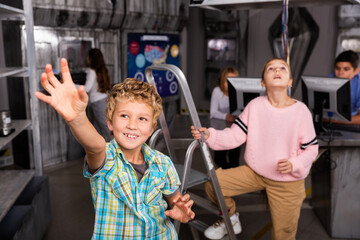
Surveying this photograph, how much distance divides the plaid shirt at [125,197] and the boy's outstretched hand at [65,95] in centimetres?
30

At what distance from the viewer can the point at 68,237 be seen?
10.2ft

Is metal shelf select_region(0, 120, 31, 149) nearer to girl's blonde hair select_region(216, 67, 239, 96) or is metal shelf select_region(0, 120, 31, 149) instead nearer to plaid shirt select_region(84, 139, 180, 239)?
plaid shirt select_region(84, 139, 180, 239)

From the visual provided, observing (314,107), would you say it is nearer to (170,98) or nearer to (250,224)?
(250,224)

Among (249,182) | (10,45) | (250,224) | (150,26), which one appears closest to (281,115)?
(249,182)

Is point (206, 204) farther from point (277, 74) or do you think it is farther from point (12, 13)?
point (12, 13)

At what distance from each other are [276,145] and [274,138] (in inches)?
1.8

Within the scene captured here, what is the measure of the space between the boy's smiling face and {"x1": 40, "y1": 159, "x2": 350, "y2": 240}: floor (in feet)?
6.24

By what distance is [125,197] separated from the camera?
1.40 meters

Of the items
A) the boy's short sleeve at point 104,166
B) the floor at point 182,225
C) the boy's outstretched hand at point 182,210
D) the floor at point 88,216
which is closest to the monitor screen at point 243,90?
the floor at point 182,225

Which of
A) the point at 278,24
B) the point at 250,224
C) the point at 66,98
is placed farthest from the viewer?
the point at 278,24

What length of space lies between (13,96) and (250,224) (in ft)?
10.6

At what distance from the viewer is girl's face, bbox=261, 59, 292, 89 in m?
2.28

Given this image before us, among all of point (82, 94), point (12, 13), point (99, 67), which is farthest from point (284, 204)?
point (99, 67)

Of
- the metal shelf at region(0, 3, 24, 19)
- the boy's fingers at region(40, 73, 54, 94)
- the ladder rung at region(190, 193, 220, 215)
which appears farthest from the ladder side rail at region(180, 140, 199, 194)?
the metal shelf at region(0, 3, 24, 19)
